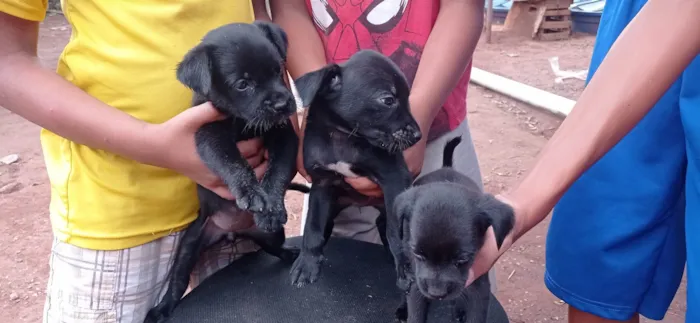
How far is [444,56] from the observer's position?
2.20m

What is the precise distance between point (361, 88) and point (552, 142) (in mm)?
626

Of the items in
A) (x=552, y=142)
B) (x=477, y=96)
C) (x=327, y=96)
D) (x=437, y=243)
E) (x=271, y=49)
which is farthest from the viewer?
(x=477, y=96)

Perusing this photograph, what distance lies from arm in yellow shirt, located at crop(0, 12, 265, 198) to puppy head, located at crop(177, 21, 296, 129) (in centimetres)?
8

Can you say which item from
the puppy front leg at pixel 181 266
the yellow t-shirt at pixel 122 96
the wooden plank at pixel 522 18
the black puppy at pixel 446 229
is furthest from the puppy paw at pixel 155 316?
the wooden plank at pixel 522 18

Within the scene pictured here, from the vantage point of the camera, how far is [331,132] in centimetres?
211

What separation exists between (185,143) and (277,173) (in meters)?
0.33

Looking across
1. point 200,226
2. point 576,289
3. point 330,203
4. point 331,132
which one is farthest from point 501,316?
point 200,226

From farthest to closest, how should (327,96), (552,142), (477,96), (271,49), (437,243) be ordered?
(477,96)
(327,96)
(271,49)
(552,142)
(437,243)

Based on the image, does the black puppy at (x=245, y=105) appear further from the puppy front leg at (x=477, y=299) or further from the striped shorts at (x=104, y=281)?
the puppy front leg at (x=477, y=299)

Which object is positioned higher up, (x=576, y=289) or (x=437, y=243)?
(x=437, y=243)

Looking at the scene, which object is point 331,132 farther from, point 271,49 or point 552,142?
point 552,142

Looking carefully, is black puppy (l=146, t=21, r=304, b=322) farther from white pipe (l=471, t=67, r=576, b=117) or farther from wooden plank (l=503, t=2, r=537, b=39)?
wooden plank (l=503, t=2, r=537, b=39)

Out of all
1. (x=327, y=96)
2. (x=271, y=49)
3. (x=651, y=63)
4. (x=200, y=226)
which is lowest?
(x=200, y=226)

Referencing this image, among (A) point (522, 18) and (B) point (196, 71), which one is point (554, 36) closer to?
(A) point (522, 18)
